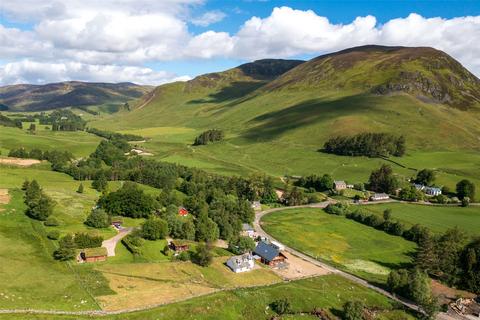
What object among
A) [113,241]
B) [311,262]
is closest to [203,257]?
[113,241]

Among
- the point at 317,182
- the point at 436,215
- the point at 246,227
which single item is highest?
the point at 317,182

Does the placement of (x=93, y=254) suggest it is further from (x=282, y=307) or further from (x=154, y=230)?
(x=282, y=307)

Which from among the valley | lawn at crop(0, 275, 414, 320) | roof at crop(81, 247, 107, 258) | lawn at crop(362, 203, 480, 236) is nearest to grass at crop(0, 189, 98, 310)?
the valley

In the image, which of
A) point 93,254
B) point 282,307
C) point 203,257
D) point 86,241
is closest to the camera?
point 282,307

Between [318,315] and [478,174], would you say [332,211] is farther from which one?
[478,174]

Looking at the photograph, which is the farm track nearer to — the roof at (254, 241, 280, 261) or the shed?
the roof at (254, 241, 280, 261)
